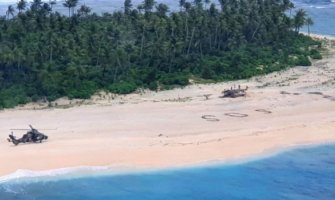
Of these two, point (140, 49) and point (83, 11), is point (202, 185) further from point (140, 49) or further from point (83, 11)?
point (83, 11)

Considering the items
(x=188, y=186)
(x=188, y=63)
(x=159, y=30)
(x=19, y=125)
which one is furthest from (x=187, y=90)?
(x=188, y=186)

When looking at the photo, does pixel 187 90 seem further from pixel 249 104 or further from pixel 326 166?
pixel 326 166

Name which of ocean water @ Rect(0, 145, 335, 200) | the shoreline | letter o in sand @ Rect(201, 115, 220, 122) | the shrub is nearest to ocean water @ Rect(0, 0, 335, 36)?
the shrub

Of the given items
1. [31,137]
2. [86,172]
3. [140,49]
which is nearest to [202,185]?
[86,172]

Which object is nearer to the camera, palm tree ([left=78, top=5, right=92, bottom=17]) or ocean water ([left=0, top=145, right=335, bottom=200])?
ocean water ([left=0, top=145, right=335, bottom=200])

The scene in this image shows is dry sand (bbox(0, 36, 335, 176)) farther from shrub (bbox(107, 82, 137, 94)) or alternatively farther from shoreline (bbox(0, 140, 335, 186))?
shrub (bbox(107, 82, 137, 94))

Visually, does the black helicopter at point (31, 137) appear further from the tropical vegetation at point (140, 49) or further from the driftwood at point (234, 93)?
the driftwood at point (234, 93)

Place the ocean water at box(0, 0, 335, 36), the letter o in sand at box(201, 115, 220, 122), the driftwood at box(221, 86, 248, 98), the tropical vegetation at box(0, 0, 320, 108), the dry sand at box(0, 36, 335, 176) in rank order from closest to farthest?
the dry sand at box(0, 36, 335, 176), the letter o in sand at box(201, 115, 220, 122), the driftwood at box(221, 86, 248, 98), the tropical vegetation at box(0, 0, 320, 108), the ocean water at box(0, 0, 335, 36)
